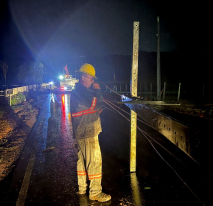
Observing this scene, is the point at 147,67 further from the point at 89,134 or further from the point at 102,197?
the point at 102,197

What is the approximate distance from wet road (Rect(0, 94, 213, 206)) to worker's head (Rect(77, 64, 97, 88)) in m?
1.96

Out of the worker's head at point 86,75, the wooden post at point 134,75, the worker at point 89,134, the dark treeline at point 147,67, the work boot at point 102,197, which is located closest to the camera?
the work boot at point 102,197

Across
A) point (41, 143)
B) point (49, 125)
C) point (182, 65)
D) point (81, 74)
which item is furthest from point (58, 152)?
point (182, 65)

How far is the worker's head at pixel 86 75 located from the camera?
3320 millimetres

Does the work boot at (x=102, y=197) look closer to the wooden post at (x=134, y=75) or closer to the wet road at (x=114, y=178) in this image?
the wet road at (x=114, y=178)

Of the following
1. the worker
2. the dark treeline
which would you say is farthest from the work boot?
the dark treeline

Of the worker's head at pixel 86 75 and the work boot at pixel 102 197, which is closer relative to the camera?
the work boot at pixel 102 197

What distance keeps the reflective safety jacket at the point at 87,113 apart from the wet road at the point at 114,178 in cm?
113

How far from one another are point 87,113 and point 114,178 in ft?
5.15

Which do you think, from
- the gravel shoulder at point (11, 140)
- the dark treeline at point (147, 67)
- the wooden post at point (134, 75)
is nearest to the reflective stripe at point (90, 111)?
the wooden post at point (134, 75)

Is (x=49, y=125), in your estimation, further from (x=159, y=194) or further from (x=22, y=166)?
(x=159, y=194)

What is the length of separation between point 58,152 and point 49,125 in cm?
361

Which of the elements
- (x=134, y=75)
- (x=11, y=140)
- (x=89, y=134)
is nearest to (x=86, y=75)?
(x=134, y=75)

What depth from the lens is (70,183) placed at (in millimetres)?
3697
